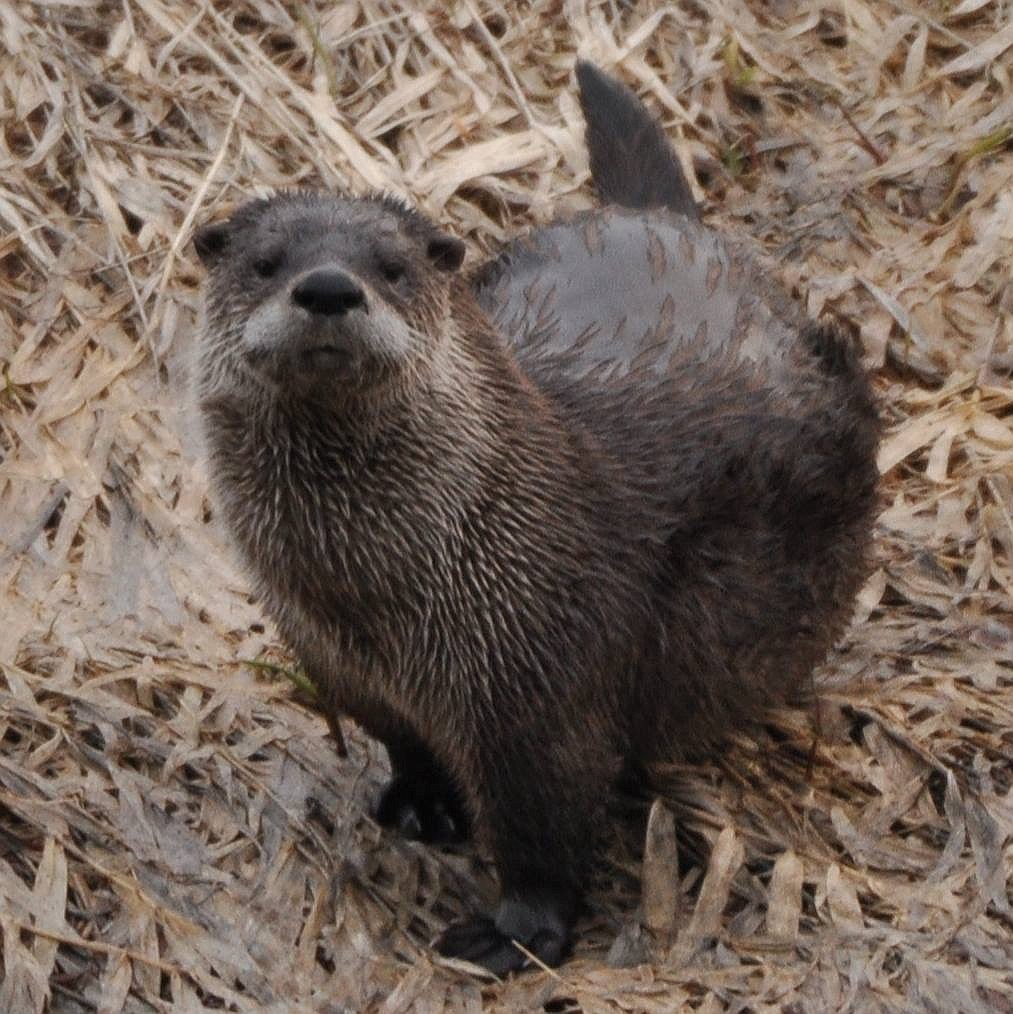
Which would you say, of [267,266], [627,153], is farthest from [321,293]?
[627,153]

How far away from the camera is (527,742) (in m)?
3.08

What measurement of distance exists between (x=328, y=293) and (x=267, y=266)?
0.25m

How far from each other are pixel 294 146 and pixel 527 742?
209cm

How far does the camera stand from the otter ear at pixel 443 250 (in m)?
3.02

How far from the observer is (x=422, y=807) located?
3.49 meters

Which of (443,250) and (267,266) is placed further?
(443,250)

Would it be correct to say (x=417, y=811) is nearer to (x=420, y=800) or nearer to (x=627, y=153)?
(x=420, y=800)

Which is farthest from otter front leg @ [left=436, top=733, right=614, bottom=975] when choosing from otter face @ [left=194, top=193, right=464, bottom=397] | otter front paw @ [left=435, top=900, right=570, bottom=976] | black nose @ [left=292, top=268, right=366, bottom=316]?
black nose @ [left=292, top=268, right=366, bottom=316]

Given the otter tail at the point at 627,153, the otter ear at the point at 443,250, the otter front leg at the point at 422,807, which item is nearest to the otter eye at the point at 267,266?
the otter ear at the point at 443,250

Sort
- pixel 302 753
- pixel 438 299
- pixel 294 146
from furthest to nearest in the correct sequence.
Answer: pixel 294 146
pixel 302 753
pixel 438 299

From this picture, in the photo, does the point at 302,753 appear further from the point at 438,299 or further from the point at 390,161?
the point at 390,161

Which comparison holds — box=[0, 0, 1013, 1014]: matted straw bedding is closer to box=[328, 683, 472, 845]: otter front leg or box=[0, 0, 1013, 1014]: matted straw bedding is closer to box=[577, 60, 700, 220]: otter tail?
box=[328, 683, 472, 845]: otter front leg

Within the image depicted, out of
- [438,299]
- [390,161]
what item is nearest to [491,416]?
[438,299]

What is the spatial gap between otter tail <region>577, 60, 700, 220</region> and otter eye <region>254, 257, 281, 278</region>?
1.24 meters
